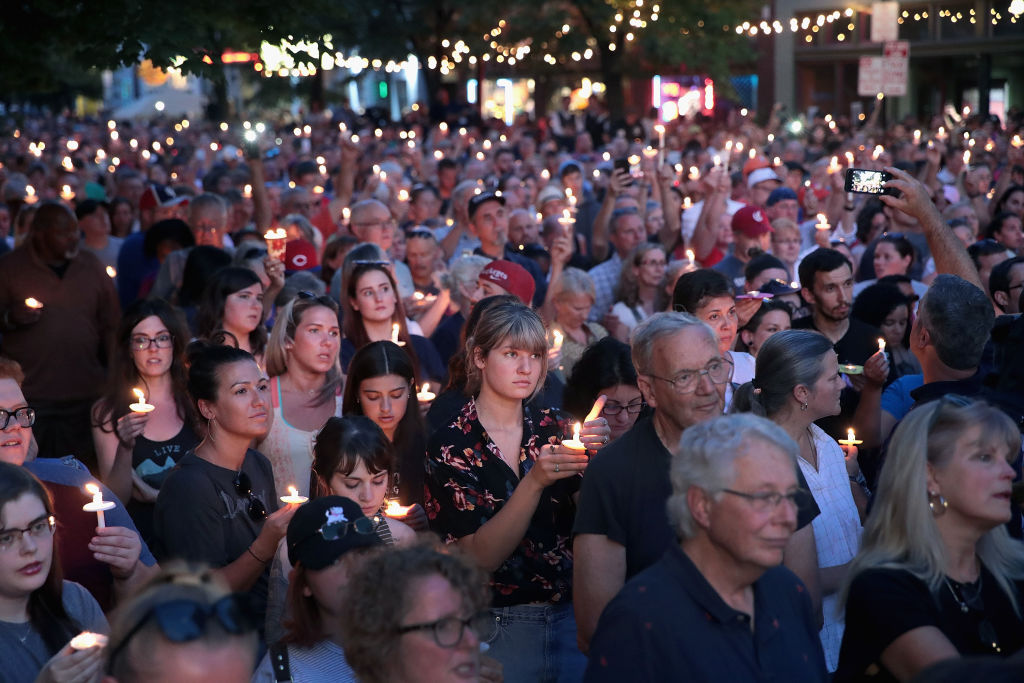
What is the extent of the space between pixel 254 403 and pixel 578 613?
176cm

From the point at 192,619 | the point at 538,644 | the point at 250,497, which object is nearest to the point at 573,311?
the point at 250,497

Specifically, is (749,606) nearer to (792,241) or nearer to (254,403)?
(254,403)

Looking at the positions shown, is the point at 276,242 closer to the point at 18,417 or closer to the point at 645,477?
the point at 18,417

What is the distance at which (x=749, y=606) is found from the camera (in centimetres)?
298

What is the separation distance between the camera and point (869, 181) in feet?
19.2

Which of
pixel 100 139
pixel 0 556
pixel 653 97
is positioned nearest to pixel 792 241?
pixel 0 556

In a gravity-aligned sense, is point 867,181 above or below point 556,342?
above

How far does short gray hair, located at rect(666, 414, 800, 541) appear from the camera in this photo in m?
2.95

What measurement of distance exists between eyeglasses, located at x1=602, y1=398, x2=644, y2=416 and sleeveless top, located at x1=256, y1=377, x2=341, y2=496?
52.6 inches

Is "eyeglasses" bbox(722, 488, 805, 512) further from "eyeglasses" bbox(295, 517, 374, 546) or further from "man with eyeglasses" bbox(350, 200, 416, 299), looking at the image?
"man with eyeglasses" bbox(350, 200, 416, 299)

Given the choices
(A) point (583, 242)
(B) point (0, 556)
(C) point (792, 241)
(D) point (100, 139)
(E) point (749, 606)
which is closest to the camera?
(E) point (749, 606)

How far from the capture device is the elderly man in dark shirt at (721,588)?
9.36 ft

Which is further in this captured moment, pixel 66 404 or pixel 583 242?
pixel 583 242

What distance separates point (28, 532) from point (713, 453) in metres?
1.89
